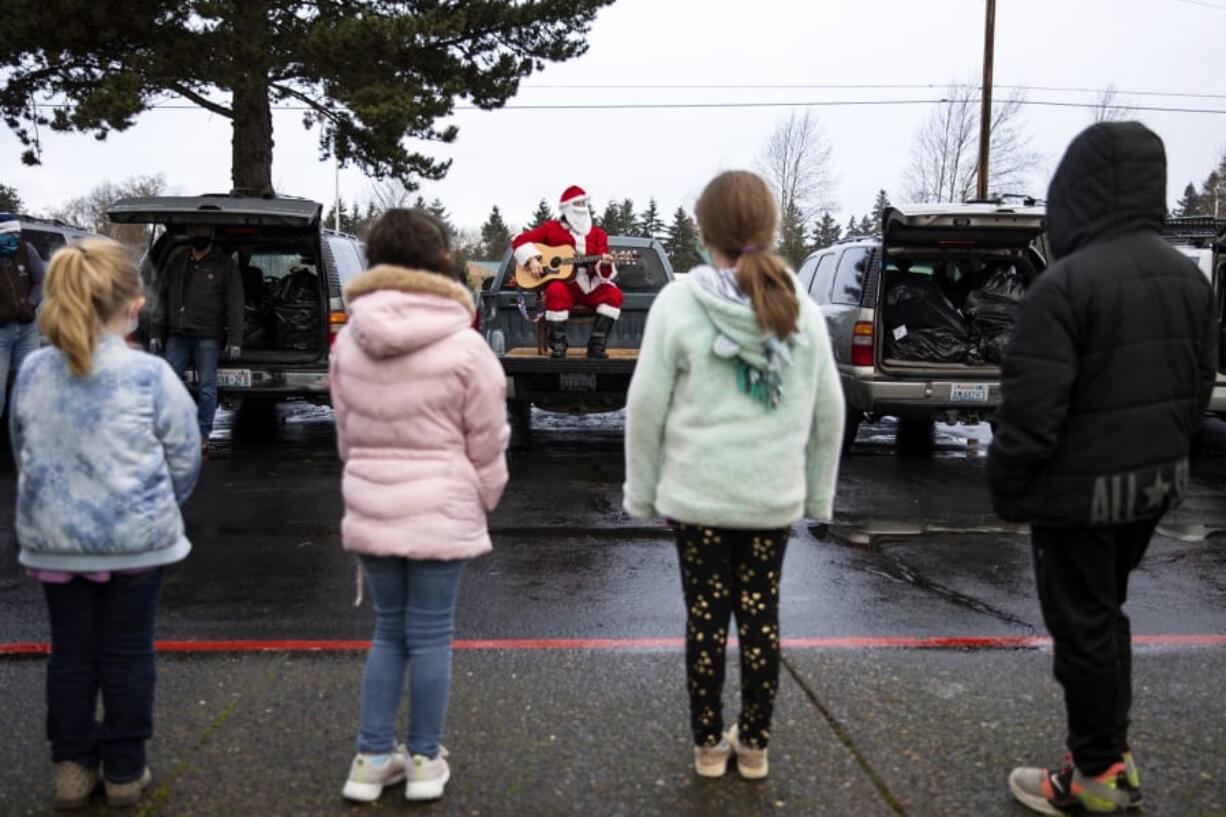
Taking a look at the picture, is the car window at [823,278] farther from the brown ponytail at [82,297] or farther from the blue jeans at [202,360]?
the brown ponytail at [82,297]

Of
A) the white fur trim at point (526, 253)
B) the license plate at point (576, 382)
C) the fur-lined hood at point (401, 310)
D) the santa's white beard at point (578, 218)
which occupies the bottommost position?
the license plate at point (576, 382)

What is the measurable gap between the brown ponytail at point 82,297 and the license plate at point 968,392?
21.8 ft

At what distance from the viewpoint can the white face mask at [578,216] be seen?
→ 845 cm

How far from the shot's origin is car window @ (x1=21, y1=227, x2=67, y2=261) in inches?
374

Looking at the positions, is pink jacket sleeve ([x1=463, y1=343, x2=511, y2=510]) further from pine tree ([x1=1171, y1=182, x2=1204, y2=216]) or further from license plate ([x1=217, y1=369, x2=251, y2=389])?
pine tree ([x1=1171, y1=182, x2=1204, y2=216])

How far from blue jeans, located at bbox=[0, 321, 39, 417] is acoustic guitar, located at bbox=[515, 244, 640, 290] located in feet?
12.1

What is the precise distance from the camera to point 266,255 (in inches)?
386

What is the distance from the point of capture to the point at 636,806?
2.88 metres

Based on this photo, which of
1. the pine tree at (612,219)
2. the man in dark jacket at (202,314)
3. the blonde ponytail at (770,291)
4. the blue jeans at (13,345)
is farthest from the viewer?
the pine tree at (612,219)

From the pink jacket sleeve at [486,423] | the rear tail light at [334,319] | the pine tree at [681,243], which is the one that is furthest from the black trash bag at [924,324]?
the pine tree at [681,243]

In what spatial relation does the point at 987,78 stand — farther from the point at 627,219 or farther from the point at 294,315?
the point at 627,219

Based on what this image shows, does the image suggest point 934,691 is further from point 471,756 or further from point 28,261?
point 28,261

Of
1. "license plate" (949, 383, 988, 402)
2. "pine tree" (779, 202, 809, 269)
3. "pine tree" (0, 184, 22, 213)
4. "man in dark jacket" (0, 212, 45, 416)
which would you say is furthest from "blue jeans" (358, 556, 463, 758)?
"pine tree" (779, 202, 809, 269)

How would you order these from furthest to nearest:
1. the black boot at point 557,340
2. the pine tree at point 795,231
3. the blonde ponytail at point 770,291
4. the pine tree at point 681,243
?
1. the pine tree at point 681,243
2. the pine tree at point 795,231
3. the black boot at point 557,340
4. the blonde ponytail at point 770,291
